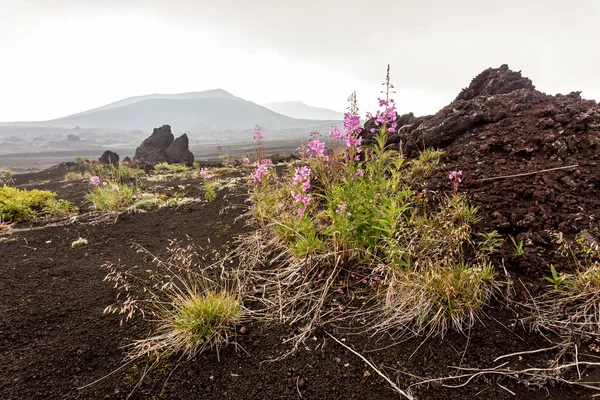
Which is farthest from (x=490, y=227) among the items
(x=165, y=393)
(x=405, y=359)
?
(x=165, y=393)

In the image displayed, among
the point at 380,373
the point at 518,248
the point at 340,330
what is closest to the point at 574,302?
the point at 518,248

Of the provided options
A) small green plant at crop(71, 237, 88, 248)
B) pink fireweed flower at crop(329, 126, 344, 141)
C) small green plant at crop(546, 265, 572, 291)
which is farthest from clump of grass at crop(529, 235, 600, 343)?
small green plant at crop(71, 237, 88, 248)

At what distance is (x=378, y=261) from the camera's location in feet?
9.62

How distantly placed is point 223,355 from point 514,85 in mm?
8226

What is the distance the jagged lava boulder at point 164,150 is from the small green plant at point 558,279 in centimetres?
2363

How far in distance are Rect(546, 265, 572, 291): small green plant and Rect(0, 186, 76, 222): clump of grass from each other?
7735 mm

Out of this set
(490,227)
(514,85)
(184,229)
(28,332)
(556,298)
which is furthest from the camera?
(514,85)

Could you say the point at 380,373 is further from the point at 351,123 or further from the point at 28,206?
the point at 28,206

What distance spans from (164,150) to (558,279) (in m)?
28.2

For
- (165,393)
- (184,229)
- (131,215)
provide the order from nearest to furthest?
1. (165,393)
2. (184,229)
3. (131,215)

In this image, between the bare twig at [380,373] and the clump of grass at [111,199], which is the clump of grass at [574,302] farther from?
the clump of grass at [111,199]

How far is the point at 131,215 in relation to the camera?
18.9 feet

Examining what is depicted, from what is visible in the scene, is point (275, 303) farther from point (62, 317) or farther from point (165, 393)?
point (62, 317)

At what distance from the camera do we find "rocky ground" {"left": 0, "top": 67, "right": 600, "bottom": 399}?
179cm
